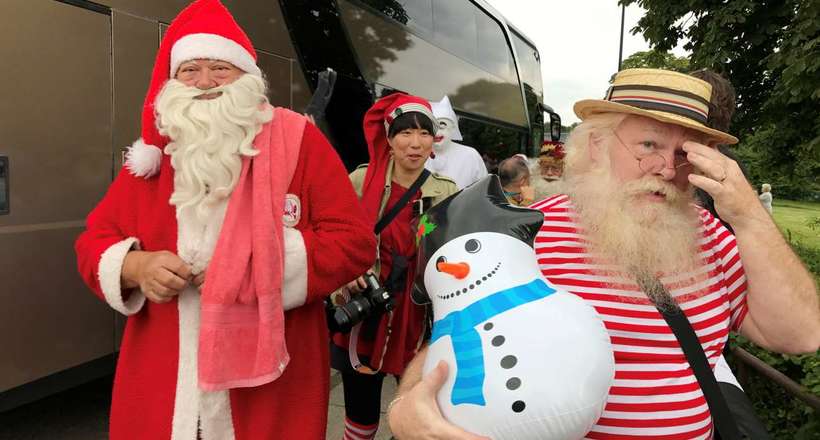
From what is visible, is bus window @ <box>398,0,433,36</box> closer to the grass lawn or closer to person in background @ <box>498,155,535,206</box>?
person in background @ <box>498,155,535,206</box>

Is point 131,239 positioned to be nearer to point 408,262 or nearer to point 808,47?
point 408,262

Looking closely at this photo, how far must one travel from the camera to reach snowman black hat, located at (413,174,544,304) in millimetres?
1295

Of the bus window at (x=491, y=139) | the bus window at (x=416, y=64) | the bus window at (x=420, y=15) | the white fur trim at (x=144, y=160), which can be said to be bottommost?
the white fur trim at (x=144, y=160)

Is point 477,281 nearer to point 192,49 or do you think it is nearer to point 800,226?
point 192,49

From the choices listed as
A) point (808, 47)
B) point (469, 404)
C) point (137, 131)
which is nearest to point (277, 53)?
point (137, 131)

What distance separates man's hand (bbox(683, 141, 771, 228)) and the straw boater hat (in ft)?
0.34

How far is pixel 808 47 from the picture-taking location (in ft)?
17.0

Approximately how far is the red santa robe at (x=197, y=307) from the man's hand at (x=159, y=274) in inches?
2.6

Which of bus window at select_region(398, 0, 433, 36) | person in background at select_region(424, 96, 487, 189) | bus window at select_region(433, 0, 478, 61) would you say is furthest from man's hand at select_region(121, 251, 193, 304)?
bus window at select_region(433, 0, 478, 61)

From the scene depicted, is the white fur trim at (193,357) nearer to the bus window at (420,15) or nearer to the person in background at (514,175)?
the person in background at (514,175)

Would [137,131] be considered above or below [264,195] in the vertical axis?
above

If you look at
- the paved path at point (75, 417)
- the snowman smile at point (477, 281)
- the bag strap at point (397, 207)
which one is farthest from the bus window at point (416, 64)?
the snowman smile at point (477, 281)

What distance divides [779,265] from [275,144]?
1374 mm

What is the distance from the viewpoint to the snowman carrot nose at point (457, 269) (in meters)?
1.24
